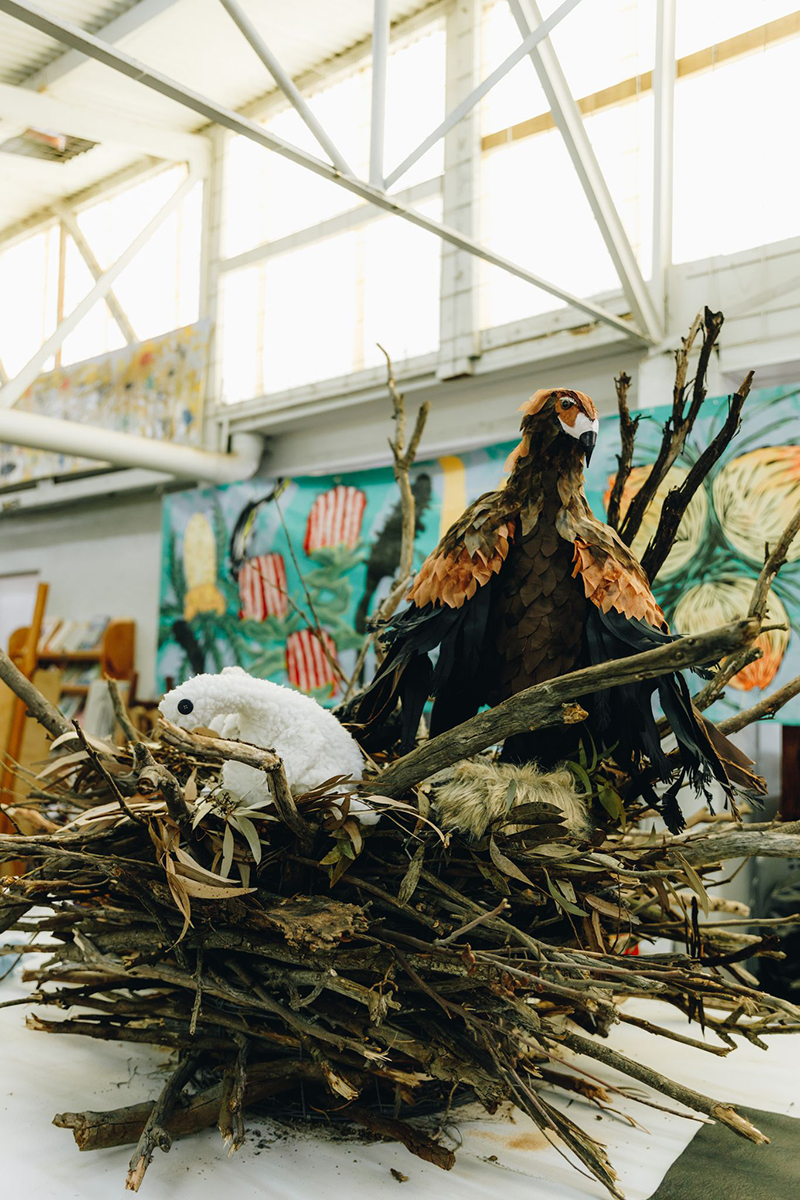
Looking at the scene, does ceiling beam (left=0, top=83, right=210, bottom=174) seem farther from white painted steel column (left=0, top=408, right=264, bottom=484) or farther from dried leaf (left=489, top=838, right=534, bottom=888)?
dried leaf (left=489, top=838, right=534, bottom=888)

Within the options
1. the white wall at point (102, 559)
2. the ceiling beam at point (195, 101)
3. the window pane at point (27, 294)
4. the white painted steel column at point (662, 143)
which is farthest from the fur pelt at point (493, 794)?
the window pane at point (27, 294)

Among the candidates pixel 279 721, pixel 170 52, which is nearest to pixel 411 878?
pixel 279 721

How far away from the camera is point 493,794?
2.05 ft

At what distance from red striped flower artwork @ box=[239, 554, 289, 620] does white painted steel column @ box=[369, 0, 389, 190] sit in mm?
1383

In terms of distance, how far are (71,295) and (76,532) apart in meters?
1.02

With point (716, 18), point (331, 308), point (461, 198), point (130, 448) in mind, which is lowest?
point (130, 448)

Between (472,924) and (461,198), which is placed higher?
(461,198)

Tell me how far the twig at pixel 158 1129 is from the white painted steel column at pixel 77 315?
2.32 metres

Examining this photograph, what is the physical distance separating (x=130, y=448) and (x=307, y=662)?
95cm

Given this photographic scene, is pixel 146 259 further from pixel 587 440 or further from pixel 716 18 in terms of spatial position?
pixel 587 440

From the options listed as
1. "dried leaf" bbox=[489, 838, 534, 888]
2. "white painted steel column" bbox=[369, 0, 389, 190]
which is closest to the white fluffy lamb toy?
"dried leaf" bbox=[489, 838, 534, 888]

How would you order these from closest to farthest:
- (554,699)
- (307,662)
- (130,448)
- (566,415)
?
(554,699), (566,415), (307,662), (130,448)

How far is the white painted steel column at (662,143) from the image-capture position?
6.75ft

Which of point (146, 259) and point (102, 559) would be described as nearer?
point (146, 259)
